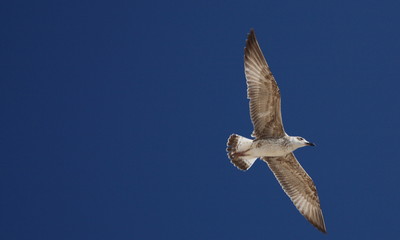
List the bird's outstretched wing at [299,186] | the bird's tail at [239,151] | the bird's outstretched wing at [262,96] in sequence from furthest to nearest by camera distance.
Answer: the bird's outstretched wing at [299,186] < the bird's tail at [239,151] < the bird's outstretched wing at [262,96]

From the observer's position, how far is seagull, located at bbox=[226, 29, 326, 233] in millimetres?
11484

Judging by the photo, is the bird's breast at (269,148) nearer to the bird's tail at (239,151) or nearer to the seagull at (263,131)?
the seagull at (263,131)

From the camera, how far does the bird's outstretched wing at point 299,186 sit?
12531 millimetres

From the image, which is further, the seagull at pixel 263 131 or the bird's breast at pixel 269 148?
the bird's breast at pixel 269 148

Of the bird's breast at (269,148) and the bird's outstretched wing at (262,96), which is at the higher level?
the bird's outstretched wing at (262,96)

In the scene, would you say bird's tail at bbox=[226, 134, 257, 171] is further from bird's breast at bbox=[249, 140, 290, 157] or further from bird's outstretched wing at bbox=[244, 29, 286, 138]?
bird's outstretched wing at bbox=[244, 29, 286, 138]

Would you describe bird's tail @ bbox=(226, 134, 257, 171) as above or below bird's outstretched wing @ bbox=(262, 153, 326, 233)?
above

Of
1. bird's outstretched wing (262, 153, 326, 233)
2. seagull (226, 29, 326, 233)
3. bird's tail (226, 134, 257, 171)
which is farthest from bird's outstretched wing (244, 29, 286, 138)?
bird's outstretched wing (262, 153, 326, 233)

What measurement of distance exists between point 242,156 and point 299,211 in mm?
1847

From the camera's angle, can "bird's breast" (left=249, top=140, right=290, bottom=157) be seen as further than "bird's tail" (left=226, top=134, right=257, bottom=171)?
No

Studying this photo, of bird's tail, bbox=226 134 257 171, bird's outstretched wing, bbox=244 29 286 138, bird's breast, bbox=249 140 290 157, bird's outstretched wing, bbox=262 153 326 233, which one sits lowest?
bird's outstretched wing, bbox=262 153 326 233

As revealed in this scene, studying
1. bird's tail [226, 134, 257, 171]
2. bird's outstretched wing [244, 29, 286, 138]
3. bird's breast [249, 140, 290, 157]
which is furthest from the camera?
bird's tail [226, 134, 257, 171]

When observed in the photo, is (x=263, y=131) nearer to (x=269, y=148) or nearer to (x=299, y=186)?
(x=269, y=148)

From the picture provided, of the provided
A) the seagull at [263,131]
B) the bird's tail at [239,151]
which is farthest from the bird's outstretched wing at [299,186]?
the bird's tail at [239,151]
